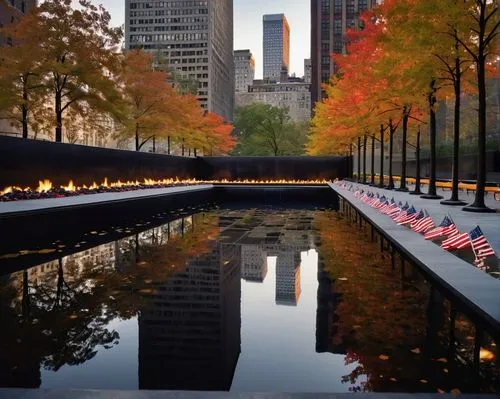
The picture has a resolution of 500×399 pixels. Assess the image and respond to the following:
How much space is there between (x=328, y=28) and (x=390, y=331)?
175m

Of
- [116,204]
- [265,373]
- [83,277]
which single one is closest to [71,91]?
[116,204]

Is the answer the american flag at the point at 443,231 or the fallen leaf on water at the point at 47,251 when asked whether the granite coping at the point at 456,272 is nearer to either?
the american flag at the point at 443,231

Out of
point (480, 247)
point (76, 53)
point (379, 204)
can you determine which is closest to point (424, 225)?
point (480, 247)

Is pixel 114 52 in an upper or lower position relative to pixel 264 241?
upper

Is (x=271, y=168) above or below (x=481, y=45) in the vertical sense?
below

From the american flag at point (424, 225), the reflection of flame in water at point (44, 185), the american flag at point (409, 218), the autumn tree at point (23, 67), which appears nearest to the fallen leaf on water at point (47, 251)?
the american flag at point (424, 225)

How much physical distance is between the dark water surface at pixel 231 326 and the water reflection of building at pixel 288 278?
2cm

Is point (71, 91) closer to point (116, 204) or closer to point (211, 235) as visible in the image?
point (116, 204)

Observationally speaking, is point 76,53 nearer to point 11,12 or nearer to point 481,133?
point 481,133

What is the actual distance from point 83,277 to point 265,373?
5.19 m

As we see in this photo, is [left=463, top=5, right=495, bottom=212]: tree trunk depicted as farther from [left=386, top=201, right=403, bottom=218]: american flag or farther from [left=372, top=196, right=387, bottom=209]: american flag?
[left=386, top=201, right=403, bottom=218]: american flag

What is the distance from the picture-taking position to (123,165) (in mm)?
33281

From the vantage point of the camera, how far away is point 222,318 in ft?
22.1

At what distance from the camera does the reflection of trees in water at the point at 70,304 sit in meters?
5.22
